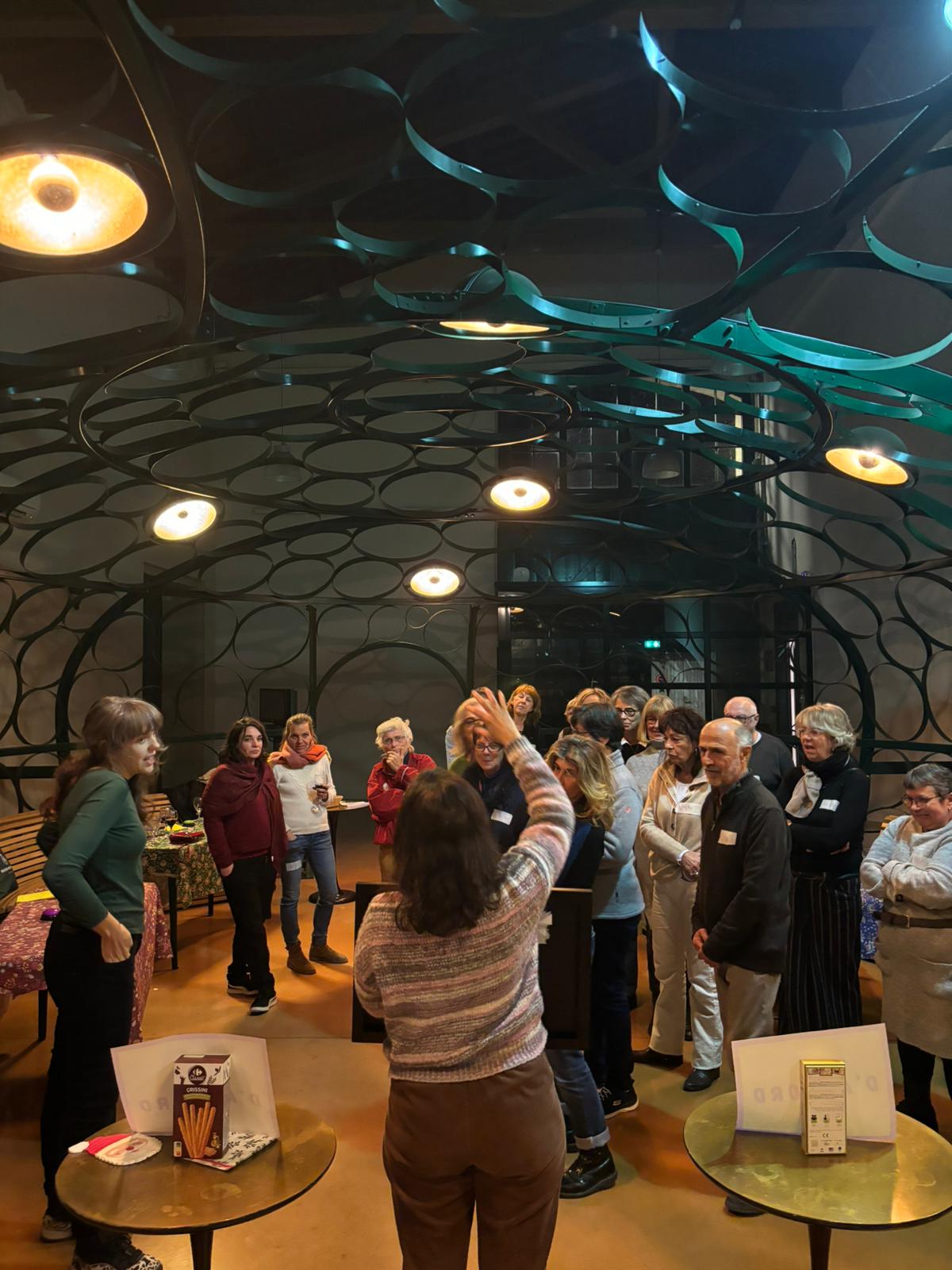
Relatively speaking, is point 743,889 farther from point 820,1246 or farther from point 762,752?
point 762,752

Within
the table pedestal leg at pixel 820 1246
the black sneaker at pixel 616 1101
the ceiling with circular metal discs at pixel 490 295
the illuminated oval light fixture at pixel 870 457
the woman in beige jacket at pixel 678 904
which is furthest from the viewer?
the illuminated oval light fixture at pixel 870 457

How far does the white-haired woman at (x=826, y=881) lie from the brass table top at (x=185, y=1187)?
2.55 meters

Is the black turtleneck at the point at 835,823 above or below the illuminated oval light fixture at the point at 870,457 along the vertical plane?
below

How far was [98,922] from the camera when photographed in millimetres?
2645

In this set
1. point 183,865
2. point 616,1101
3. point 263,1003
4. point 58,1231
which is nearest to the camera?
point 58,1231

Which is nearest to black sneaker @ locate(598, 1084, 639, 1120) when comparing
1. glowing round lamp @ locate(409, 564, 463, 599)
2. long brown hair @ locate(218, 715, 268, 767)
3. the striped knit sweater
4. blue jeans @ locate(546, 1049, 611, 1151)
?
blue jeans @ locate(546, 1049, 611, 1151)

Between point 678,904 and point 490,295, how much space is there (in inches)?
110

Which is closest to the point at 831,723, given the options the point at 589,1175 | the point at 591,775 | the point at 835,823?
the point at 835,823

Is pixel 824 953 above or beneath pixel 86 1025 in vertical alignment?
beneath

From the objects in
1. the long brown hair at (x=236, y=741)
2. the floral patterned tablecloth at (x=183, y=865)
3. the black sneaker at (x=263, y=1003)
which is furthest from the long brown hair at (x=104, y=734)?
the floral patterned tablecloth at (x=183, y=865)

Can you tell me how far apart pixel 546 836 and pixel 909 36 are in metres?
5.95

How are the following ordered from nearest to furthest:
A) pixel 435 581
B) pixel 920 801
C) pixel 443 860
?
pixel 443 860
pixel 920 801
pixel 435 581

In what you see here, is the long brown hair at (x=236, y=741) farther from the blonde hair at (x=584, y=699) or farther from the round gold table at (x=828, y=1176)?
the round gold table at (x=828, y=1176)

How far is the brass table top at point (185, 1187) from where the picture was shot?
1.87 meters
